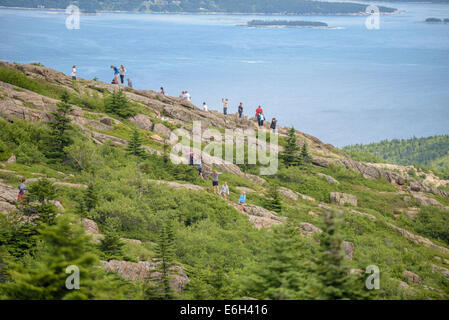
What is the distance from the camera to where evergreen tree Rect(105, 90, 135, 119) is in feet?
119

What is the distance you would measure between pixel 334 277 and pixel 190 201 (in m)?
13.4

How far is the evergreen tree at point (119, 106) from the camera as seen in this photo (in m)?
36.2

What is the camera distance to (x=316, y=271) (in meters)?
11.8

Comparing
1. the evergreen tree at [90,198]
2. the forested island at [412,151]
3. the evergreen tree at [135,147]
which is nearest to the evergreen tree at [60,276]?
the evergreen tree at [90,198]

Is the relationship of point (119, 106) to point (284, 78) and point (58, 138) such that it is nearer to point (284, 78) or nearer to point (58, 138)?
point (58, 138)

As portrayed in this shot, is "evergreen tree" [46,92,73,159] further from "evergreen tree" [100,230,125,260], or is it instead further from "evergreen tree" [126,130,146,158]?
"evergreen tree" [100,230,125,260]

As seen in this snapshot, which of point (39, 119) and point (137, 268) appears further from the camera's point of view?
point (39, 119)

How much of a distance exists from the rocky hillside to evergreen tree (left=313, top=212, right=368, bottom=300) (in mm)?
445

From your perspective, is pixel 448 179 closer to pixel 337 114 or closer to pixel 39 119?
pixel 39 119

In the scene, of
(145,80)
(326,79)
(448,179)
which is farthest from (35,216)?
(326,79)

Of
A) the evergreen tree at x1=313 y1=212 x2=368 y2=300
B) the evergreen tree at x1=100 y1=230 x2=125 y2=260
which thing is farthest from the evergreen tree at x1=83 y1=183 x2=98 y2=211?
the evergreen tree at x1=313 y1=212 x2=368 y2=300

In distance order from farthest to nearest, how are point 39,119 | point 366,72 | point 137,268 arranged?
point 366,72 → point 39,119 → point 137,268

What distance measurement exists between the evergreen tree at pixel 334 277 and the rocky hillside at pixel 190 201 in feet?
1.46
